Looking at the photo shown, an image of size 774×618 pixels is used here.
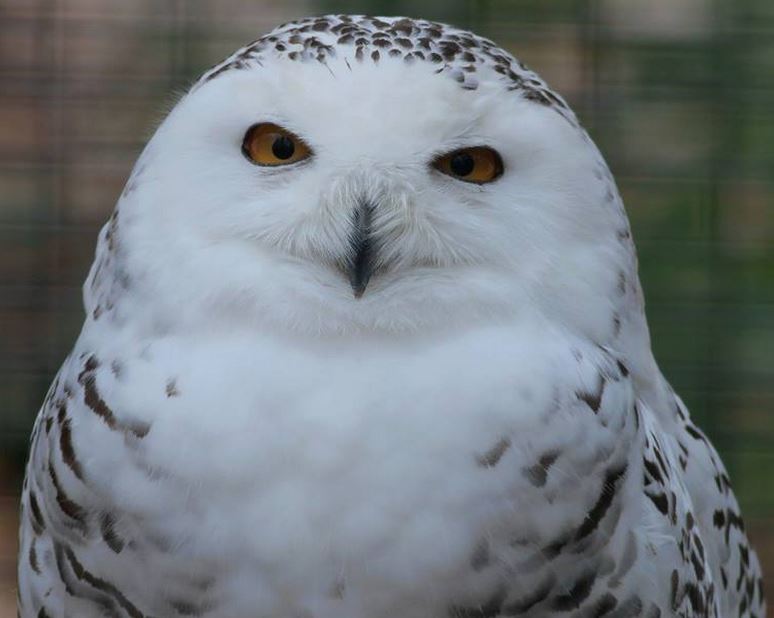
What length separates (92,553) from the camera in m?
1.46

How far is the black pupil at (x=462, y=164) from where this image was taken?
4.78 ft

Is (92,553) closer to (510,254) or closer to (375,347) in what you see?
(375,347)

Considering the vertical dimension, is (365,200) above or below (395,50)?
below

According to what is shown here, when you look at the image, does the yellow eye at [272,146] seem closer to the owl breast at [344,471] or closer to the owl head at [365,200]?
the owl head at [365,200]

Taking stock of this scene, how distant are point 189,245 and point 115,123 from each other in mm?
1687

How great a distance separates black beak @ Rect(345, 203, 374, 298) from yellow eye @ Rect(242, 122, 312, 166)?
3.2 inches

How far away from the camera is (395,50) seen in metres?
1.45

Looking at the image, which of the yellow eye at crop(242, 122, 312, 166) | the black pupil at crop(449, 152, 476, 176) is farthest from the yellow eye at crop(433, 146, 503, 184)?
the yellow eye at crop(242, 122, 312, 166)

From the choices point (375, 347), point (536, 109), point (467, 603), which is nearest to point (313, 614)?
point (467, 603)

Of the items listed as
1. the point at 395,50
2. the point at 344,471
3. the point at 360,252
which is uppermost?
A: the point at 395,50

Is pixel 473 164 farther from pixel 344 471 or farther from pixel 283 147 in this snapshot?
pixel 344 471

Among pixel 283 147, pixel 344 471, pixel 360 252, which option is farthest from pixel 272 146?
pixel 344 471

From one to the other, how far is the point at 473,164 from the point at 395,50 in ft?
0.45

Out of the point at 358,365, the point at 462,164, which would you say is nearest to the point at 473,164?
the point at 462,164
